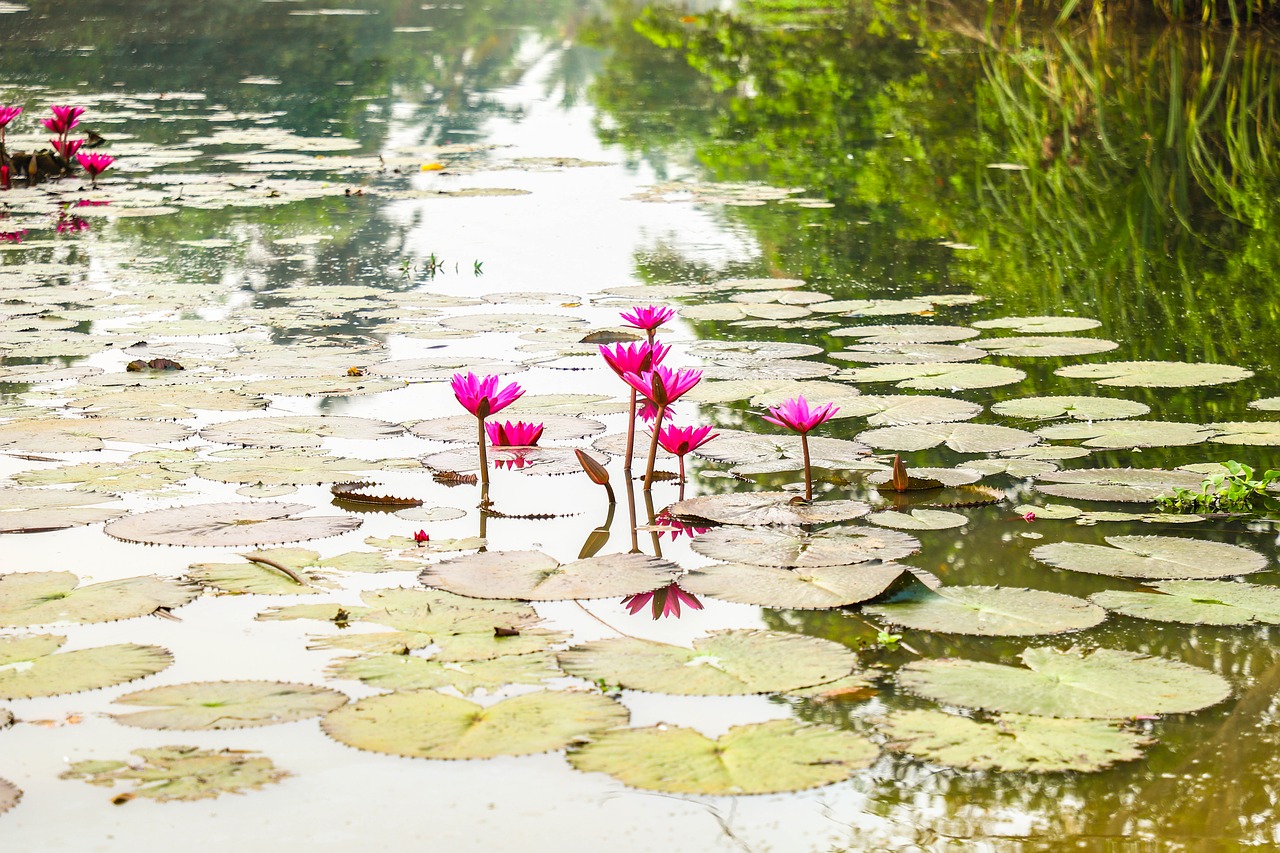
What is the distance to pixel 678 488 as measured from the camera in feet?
8.52

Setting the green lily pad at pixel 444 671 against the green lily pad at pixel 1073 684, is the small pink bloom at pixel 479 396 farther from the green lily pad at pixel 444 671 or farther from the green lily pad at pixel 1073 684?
the green lily pad at pixel 1073 684

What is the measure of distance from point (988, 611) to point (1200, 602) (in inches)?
11.9

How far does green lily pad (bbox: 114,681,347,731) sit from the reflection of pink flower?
485 mm

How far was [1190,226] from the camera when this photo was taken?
5137 mm

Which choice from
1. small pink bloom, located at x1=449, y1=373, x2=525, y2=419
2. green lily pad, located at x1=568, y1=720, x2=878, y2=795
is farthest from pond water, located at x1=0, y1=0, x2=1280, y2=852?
small pink bloom, located at x1=449, y1=373, x2=525, y2=419

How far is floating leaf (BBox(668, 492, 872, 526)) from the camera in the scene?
2354 millimetres

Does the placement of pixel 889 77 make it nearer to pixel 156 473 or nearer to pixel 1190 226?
pixel 1190 226

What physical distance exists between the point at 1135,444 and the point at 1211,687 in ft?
3.53

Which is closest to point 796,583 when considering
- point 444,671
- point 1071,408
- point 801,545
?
point 801,545

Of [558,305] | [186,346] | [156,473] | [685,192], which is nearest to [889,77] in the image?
[685,192]

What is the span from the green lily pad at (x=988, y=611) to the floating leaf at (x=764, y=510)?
33cm

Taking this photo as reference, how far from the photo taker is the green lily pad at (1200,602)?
193 centimetres

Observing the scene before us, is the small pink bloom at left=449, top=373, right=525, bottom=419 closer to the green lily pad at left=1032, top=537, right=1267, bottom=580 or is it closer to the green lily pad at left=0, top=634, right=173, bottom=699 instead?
the green lily pad at left=0, top=634, right=173, bottom=699

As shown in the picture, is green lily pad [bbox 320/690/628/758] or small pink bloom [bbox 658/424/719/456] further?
small pink bloom [bbox 658/424/719/456]
